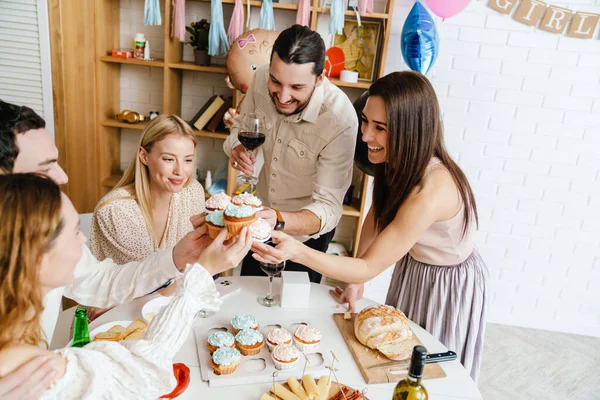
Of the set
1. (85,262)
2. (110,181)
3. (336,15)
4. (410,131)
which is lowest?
(110,181)

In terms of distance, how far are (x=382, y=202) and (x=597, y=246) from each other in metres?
2.44

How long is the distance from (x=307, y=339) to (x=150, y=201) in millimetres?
1174

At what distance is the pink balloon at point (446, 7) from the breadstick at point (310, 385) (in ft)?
8.47

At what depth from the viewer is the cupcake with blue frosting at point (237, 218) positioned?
1614 millimetres

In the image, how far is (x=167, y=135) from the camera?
7.45ft

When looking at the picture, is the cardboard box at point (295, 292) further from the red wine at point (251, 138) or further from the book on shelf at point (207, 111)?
the book on shelf at point (207, 111)

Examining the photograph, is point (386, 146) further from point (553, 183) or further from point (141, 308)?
point (553, 183)

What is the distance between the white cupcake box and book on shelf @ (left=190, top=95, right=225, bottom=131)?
2.28 meters

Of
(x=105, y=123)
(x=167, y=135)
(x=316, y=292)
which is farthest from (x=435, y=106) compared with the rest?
(x=105, y=123)

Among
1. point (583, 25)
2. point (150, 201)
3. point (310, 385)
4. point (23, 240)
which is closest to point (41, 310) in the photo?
point (23, 240)

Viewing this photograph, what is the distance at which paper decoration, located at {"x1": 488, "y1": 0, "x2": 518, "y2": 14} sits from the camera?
3219 mm

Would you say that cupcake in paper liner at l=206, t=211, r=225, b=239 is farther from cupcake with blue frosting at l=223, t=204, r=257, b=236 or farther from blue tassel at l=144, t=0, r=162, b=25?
blue tassel at l=144, t=0, r=162, b=25

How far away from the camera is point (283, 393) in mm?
1349

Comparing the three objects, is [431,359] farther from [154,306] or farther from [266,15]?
[266,15]
